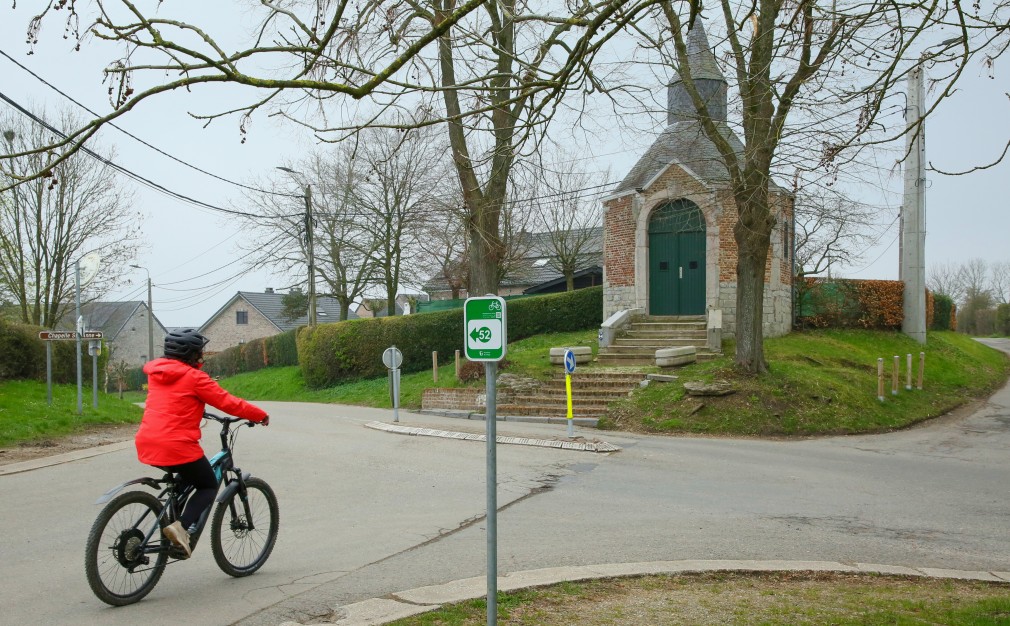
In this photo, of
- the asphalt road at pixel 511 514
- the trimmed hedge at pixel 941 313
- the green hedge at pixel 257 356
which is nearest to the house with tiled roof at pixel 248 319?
the green hedge at pixel 257 356

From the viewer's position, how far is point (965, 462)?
39.0ft

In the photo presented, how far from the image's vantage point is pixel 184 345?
5262 millimetres

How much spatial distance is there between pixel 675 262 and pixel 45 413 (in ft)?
54.3

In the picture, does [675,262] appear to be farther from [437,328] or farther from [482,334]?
[482,334]

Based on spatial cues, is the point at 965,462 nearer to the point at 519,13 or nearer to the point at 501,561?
the point at 501,561

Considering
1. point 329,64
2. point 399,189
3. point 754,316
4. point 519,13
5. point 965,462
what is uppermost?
point 399,189

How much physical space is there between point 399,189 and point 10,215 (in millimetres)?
14495

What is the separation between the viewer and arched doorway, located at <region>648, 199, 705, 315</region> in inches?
904

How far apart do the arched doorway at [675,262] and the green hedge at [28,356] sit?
15.7 m

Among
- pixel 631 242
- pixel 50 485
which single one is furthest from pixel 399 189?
pixel 50 485

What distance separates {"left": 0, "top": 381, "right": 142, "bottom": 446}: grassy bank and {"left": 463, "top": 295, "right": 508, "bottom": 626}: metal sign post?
11.0m

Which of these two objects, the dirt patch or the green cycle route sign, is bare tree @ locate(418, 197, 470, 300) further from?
the green cycle route sign

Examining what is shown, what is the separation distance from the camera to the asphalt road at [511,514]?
17.9 ft

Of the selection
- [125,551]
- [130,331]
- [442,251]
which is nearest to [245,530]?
[125,551]
